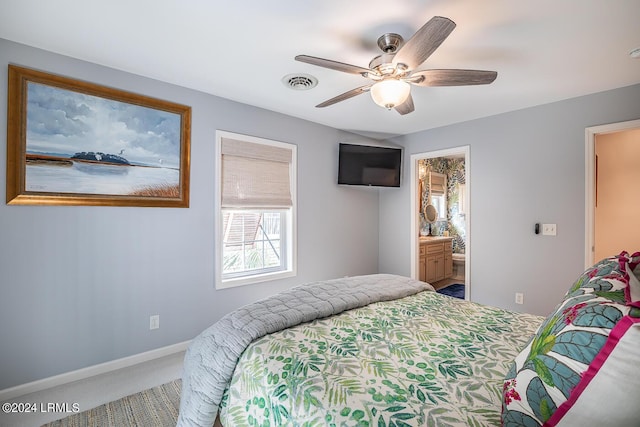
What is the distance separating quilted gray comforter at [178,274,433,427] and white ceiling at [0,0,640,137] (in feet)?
5.45

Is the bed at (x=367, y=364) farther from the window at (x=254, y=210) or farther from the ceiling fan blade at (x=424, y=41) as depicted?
the window at (x=254, y=210)

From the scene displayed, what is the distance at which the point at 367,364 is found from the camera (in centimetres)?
118

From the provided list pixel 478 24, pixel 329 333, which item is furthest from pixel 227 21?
pixel 329 333

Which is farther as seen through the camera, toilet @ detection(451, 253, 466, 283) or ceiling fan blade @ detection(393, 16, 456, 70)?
toilet @ detection(451, 253, 466, 283)

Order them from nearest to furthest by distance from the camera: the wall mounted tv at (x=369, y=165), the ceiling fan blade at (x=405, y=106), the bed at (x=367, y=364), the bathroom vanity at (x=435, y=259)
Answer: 1. the bed at (x=367, y=364)
2. the ceiling fan blade at (x=405, y=106)
3. the wall mounted tv at (x=369, y=165)
4. the bathroom vanity at (x=435, y=259)

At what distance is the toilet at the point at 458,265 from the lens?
5742mm

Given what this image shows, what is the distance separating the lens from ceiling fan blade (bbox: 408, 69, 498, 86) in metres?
1.76

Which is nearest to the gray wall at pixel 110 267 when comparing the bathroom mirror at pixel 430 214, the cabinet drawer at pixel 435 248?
→ the cabinet drawer at pixel 435 248

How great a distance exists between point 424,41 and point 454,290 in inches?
180

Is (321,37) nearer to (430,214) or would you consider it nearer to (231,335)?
(231,335)

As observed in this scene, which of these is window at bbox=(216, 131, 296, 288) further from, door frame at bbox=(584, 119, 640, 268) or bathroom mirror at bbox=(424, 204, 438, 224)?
bathroom mirror at bbox=(424, 204, 438, 224)

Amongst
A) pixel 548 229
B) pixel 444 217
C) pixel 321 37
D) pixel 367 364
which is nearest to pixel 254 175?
pixel 321 37

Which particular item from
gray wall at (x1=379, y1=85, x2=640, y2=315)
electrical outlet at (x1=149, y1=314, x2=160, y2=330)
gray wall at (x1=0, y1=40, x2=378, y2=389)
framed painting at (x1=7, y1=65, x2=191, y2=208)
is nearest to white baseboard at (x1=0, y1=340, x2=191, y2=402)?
gray wall at (x1=0, y1=40, x2=378, y2=389)

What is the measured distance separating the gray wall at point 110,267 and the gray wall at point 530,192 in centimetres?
229
